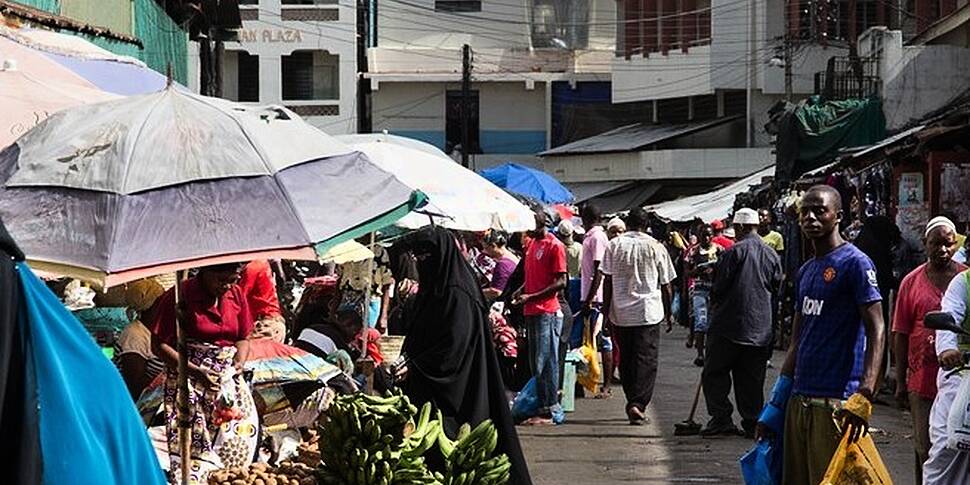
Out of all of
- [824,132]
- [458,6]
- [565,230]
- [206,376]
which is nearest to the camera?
[206,376]

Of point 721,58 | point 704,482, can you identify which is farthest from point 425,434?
point 721,58

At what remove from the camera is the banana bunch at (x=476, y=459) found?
26.0 ft

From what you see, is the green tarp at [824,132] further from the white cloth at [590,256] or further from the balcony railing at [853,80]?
the white cloth at [590,256]

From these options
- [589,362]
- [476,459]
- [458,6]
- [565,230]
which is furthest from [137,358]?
[458,6]

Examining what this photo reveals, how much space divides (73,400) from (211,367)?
4.17 m

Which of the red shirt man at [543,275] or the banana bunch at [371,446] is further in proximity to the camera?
the red shirt man at [543,275]

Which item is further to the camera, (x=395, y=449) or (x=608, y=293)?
(x=608, y=293)

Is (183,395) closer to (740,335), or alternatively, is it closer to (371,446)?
(371,446)

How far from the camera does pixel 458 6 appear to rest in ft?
172

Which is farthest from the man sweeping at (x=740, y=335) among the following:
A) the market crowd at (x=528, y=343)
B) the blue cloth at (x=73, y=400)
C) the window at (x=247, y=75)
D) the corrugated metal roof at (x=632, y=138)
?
the window at (x=247, y=75)

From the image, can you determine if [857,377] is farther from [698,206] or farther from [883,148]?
[698,206]

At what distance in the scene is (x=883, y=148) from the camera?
17219mm

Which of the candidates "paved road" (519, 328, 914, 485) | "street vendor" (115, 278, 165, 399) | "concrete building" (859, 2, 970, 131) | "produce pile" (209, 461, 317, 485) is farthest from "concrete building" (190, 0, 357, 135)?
"produce pile" (209, 461, 317, 485)

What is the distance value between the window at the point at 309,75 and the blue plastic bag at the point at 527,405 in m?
37.1
